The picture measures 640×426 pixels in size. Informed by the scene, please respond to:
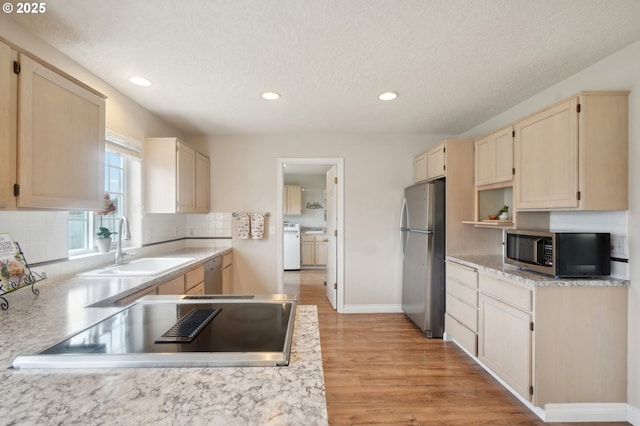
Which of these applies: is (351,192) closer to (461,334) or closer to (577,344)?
(461,334)

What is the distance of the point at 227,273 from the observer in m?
3.54

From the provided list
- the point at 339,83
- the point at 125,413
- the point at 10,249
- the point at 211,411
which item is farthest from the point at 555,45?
the point at 10,249

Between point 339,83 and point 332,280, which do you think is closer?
point 339,83

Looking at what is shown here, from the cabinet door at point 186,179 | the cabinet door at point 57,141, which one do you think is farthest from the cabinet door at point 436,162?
the cabinet door at point 57,141

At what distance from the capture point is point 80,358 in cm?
76

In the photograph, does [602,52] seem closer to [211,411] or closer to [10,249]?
[211,411]

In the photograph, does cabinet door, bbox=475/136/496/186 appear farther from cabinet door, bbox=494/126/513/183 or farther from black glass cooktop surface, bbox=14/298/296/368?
black glass cooktop surface, bbox=14/298/296/368

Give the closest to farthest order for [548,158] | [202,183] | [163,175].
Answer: [548,158] < [163,175] < [202,183]

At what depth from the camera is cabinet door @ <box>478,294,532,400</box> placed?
1.90m

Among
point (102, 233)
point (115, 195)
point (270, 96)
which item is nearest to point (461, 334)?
point (270, 96)

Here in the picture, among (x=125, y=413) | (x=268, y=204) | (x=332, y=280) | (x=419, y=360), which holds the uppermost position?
(x=268, y=204)

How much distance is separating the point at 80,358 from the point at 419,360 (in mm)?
2546

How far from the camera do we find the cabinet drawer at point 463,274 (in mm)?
2475

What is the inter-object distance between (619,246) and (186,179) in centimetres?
364
